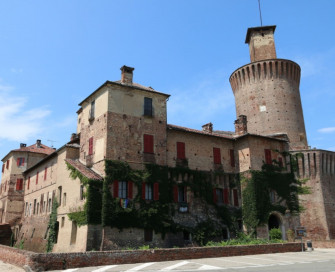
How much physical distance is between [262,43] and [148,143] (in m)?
25.8

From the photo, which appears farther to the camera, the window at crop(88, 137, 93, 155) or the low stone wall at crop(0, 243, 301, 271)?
the window at crop(88, 137, 93, 155)

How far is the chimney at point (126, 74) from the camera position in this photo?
27445 mm

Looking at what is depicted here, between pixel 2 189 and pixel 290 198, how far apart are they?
39.4m

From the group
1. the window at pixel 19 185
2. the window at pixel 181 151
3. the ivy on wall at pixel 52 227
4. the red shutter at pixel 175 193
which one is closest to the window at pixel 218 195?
the red shutter at pixel 175 193

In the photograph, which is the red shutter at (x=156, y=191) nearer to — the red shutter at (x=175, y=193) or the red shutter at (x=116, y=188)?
the red shutter at (x=175, y=193)

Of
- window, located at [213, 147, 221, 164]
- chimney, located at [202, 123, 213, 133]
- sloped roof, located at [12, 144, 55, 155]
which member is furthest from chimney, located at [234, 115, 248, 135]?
sloped roof, located at [12, 144, 55, 155]

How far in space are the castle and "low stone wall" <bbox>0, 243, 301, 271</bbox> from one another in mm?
6001

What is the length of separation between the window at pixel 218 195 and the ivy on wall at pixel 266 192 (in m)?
2.09

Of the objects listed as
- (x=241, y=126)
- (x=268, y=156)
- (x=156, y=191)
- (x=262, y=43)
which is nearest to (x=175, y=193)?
(x=156, y=191)

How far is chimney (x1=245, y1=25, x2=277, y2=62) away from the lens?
42.9 metres

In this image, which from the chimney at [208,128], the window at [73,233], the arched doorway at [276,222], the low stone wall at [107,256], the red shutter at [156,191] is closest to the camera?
the low stone wall at [107,256]

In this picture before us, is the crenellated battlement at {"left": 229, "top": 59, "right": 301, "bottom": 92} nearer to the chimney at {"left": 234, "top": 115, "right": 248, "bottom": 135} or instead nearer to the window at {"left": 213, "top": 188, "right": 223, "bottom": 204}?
the chimney at {"left": 234, "top": 115, "right": 248, "bottom": 135}

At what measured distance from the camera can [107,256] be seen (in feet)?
52.4

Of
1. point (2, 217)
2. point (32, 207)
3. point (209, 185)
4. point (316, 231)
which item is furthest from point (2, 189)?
point (316, 231)
